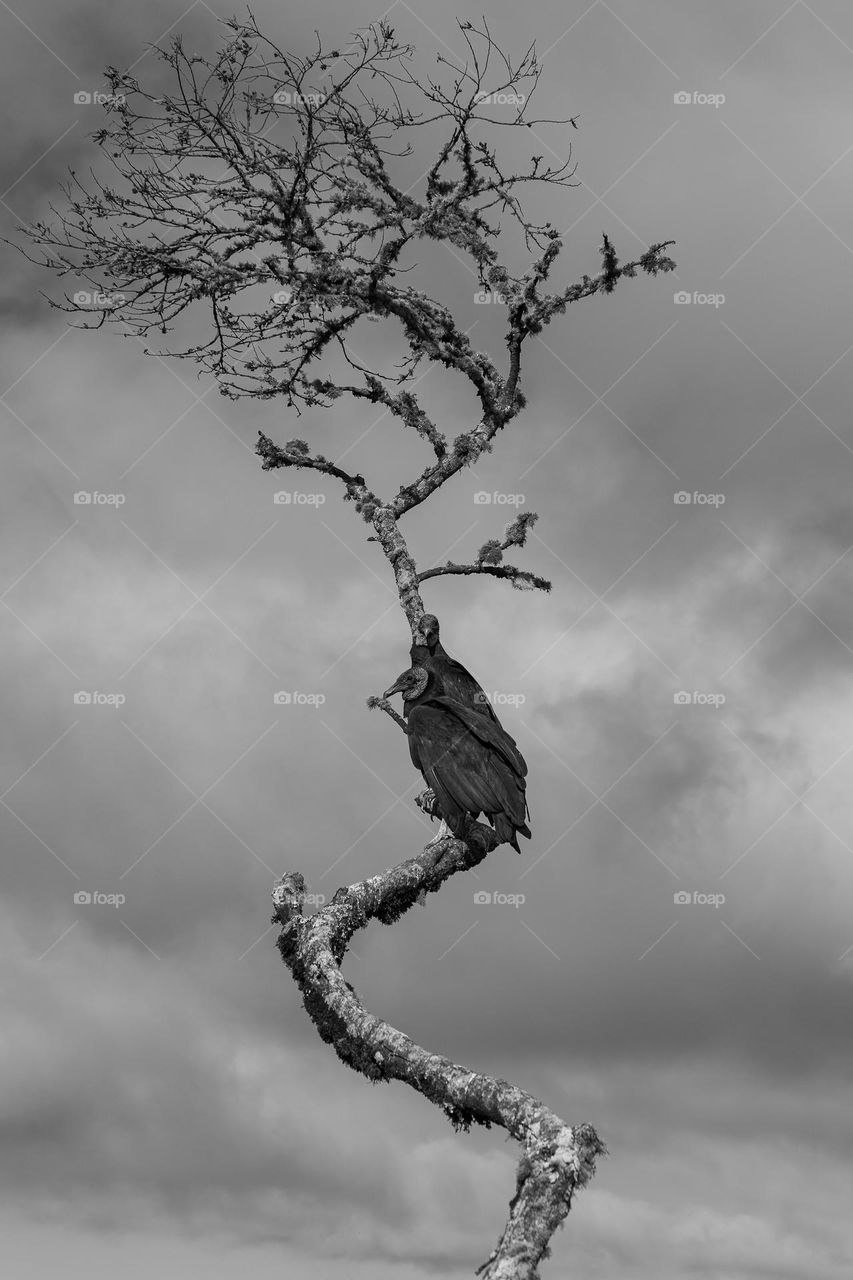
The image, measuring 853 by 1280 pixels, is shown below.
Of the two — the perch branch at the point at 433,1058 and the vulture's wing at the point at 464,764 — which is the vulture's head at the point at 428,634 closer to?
the vulture's wing at the point at 464,764

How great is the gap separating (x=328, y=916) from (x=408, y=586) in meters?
3.43

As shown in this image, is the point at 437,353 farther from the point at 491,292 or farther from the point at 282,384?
the point at 282,384

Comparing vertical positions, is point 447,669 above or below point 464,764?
above

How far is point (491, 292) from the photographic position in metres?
12.3

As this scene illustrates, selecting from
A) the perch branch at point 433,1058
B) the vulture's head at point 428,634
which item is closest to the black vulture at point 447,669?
the vulture's head at point 428,634

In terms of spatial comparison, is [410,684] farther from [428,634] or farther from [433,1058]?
[433,1058]

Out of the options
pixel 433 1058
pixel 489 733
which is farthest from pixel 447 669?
pixel 433 1058

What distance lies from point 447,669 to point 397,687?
1.72 ft

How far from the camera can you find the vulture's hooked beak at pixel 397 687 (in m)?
11.1

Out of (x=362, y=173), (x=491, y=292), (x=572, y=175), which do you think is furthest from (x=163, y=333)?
(x=572, y=175)

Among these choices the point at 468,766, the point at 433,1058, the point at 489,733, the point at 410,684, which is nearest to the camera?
the point at 433,1058

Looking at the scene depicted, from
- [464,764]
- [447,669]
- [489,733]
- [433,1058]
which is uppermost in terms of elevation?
[447,669]

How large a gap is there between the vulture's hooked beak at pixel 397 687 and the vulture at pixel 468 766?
36cm

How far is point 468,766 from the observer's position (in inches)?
408
